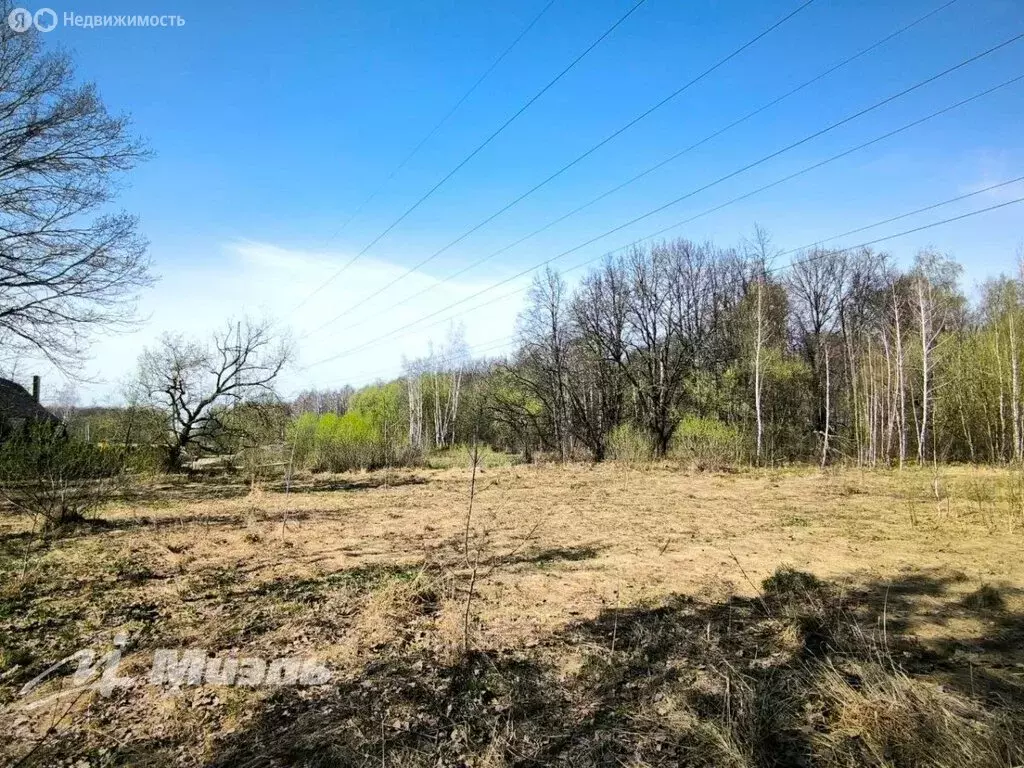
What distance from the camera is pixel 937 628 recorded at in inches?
182

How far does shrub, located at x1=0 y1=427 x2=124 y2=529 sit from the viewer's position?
859 centimetres

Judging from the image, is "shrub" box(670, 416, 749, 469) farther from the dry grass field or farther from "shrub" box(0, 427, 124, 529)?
"shrub" box(0, 427, 124, 529)

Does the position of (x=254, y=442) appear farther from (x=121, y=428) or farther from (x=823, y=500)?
A: (x=823, y=500)

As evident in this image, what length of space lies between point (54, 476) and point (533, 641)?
28.8 feet

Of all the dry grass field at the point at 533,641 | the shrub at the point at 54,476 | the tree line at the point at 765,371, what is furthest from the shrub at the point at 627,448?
the shrub at the point at 54,476

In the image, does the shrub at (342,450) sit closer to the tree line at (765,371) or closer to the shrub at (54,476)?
the tree line at (765,371)

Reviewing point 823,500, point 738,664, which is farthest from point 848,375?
point 738,664

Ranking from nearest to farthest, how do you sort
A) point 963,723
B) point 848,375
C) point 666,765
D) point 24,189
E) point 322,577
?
point 963,723
point 666,765
point 322,577
point 24,189
point 848,375

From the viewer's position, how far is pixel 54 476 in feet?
28.7

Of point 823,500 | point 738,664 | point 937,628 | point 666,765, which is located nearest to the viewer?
point 666,765

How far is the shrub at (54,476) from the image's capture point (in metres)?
8.59

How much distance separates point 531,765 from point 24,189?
16245 millimetres

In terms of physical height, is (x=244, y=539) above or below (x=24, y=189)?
below

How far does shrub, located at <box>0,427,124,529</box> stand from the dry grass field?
1.48 ft
